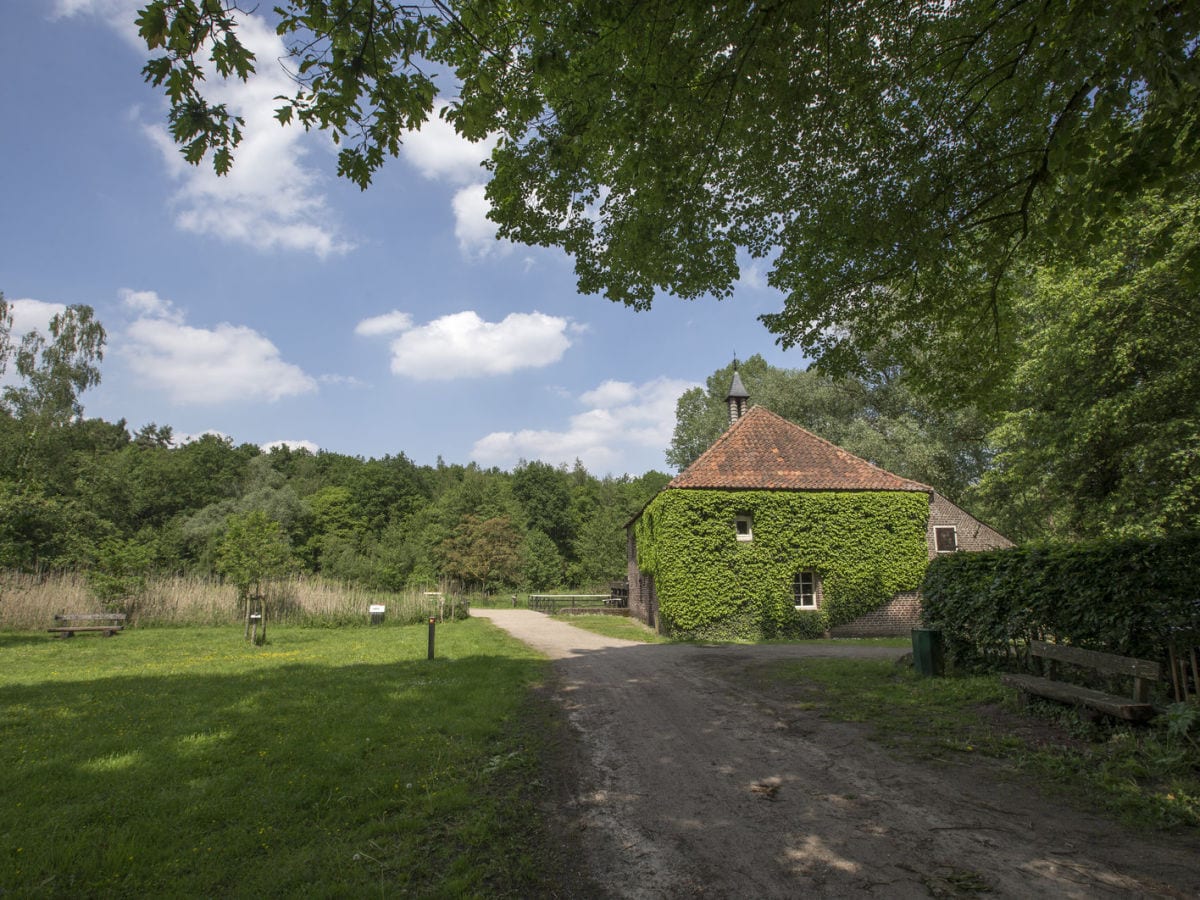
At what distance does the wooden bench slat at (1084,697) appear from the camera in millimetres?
5613

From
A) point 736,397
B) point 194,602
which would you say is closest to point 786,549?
point 736,397

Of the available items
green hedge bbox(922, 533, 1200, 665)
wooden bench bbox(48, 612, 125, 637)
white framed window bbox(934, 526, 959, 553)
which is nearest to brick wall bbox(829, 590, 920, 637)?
green hedge bbox(922, 533, 1200, 665)

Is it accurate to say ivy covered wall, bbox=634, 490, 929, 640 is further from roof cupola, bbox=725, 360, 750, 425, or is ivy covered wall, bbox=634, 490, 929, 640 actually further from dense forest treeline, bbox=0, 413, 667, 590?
dense forest treeline, bbox=0, 413, 667, 590

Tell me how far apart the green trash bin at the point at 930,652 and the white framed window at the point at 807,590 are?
10628mm

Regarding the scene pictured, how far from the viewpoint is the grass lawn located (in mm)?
3779

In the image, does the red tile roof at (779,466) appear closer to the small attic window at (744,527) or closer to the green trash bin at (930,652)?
the small attic window at (744,527)

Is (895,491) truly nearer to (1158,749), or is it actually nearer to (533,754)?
(1158,749)

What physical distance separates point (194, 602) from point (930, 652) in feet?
72.8

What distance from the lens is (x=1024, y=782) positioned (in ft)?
17.2

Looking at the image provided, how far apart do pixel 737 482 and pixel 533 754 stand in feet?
50.7

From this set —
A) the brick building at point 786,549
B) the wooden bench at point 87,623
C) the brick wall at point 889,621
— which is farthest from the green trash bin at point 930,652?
the wooden bench at point 87,623

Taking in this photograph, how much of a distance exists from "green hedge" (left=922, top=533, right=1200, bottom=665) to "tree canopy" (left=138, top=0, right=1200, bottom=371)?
338cm

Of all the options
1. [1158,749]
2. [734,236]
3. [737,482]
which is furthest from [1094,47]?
[737,482]

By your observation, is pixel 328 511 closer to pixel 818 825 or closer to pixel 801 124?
pixel 801 124
